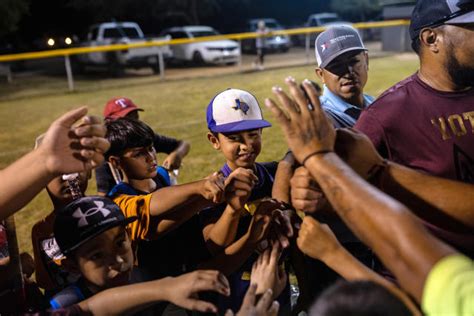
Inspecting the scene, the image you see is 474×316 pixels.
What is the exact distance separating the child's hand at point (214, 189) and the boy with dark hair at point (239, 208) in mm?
82

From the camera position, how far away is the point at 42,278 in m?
3.09

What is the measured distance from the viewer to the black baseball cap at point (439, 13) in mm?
2236

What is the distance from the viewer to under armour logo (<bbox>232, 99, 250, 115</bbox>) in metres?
3.06

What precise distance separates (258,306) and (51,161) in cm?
95

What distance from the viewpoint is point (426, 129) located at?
2332mm

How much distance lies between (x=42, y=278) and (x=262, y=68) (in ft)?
61.7

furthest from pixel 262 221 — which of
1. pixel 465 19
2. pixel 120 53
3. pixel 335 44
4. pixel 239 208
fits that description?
pixel 120 53

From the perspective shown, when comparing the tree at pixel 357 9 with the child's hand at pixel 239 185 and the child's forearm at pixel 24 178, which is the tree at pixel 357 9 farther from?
the child's forearm at pixel 24 178

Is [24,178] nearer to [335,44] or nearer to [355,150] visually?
[355,150]

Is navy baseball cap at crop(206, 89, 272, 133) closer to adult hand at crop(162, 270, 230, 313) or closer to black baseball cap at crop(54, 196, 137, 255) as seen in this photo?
black baseball cap at crop(54, 196, 137, 255)

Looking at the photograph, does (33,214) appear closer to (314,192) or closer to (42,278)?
(42,278)

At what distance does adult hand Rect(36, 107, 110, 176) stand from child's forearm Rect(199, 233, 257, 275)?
0.92 meters

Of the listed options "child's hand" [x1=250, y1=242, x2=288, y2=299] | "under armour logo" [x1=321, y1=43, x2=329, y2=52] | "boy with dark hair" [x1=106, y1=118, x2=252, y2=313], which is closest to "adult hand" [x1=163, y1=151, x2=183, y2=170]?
"boy with dark hair" [x1=106, y1=118, x2=252, y2=313]

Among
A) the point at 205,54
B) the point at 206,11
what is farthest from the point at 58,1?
the point at 205,54
